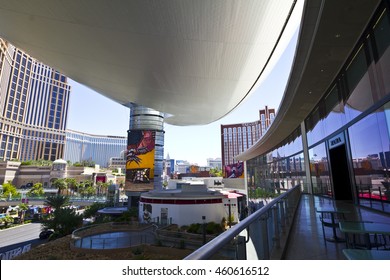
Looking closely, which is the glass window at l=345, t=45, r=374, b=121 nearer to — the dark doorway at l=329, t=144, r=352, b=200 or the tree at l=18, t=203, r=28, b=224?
the dark doorway at l=329, t=144, r=352, b=200

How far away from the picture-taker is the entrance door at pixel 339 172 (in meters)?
7.94

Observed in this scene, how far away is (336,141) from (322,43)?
3931 millimetres

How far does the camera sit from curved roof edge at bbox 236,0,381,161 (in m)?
4.32

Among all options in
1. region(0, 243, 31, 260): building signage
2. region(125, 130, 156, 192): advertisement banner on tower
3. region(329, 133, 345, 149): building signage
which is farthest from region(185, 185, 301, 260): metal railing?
region(125, 130, 156, 192): advertisement banner on tower

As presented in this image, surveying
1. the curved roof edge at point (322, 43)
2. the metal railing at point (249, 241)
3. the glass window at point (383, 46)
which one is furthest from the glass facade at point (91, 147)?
the metal railing at point (249, 241)

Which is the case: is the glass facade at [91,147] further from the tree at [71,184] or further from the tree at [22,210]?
the tree at [22,210]

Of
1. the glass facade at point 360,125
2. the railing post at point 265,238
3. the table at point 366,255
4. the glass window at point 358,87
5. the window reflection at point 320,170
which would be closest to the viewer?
the table at point 366,255

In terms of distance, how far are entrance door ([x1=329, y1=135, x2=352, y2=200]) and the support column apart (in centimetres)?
2475

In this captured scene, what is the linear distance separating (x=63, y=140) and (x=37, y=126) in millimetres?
9945

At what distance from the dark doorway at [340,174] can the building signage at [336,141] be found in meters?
0.11

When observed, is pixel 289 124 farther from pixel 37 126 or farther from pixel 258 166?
pixel 37 126

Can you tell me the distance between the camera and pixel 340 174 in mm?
8398

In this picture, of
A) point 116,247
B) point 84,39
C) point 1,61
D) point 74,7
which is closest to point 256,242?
point 74,7

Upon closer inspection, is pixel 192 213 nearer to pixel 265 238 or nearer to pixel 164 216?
pixel 164 216
